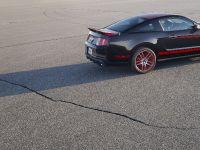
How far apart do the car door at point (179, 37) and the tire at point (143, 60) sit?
33 cm

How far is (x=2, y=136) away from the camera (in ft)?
19.3

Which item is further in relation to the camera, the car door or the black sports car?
the car door

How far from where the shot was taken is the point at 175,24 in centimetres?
970

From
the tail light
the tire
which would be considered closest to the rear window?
the tail light

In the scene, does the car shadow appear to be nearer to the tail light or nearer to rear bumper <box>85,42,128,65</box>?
rear bumper <box>85,42,128,65</box>

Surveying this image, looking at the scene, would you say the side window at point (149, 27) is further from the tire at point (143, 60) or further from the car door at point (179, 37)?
the tire at point (143, 60)

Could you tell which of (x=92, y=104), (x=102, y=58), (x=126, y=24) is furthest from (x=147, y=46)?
(x=92, y=104)

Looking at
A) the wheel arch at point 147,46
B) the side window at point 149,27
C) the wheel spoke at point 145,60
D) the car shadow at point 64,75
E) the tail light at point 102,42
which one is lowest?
the car shadow at point 64,75

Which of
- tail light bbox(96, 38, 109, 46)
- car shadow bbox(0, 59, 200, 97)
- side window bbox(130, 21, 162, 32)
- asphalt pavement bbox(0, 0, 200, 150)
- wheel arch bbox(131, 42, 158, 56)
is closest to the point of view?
asphalt pavement bbox(0, 0, 200, 150)

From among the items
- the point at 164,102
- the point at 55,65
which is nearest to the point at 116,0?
the point at 55,65

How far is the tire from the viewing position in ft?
30.1

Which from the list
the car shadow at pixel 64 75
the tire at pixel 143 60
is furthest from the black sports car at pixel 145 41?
the car shadow at pixel 64 75

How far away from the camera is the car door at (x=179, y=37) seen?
9516 mm

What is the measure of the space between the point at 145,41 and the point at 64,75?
2.30m
